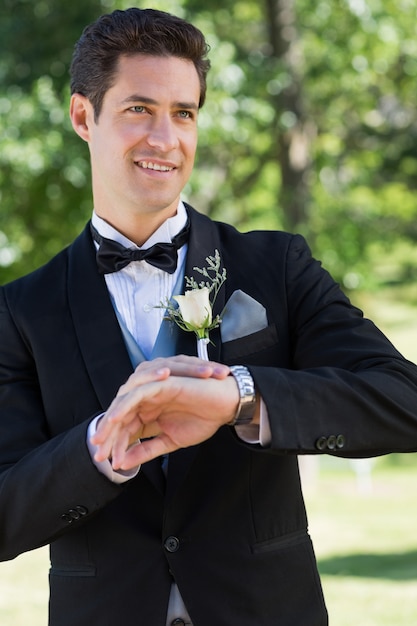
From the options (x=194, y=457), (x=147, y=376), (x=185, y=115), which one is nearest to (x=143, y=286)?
(x=185, y=115)

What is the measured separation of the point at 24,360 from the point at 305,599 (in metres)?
0.99

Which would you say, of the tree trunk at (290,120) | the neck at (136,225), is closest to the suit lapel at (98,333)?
the neck at (136,225)

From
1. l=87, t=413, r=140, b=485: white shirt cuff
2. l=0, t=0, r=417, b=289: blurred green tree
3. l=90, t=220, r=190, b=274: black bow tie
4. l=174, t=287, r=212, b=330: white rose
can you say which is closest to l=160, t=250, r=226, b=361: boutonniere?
l=174, t=287, r=212, b=330: white rose

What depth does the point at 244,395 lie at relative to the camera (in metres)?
2.59

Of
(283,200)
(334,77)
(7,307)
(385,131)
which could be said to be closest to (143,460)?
(7,307)

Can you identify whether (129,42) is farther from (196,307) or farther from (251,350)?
(251,350)

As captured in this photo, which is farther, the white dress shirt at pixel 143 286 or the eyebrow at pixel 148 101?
the white dress shirt at pixel 143 286

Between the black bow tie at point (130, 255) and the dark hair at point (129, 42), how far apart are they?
385mm

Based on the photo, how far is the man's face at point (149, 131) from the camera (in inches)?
121

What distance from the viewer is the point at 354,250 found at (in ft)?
57.5

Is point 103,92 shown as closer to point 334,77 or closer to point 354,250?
point 354,250

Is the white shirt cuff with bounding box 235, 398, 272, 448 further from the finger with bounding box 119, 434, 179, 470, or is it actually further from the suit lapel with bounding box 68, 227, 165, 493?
the suit lapel with bounding box 68, 227, 165, 493

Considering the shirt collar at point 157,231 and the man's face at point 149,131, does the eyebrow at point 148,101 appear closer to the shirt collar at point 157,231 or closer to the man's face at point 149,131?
the man's face at point 149,131

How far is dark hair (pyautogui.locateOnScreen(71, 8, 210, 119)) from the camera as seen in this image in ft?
10.1
